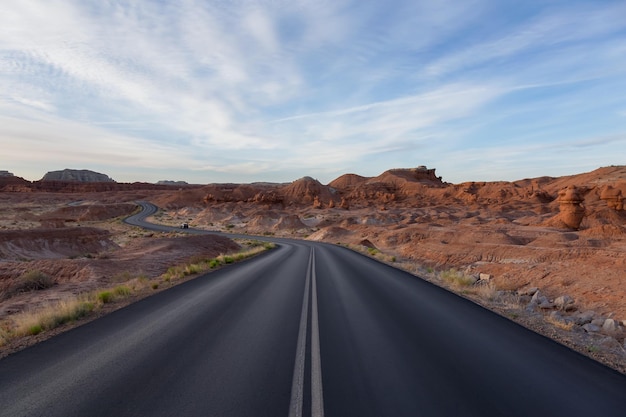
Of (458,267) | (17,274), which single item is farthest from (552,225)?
(17,274)

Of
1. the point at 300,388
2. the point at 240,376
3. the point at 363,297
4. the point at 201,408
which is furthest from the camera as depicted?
the point at 363,297

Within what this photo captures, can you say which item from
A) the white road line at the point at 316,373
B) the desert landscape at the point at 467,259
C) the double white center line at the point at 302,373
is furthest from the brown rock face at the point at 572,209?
the white road line at the point at 316,373

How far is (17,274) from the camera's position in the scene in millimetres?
17953

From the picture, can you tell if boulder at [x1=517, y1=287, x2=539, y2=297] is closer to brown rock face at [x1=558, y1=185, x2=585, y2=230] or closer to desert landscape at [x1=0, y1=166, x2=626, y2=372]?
desert landscape at [x1=0, y1=166, x2=626, y2=372]

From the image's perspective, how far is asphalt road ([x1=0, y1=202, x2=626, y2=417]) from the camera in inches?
178

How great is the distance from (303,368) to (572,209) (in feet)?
158

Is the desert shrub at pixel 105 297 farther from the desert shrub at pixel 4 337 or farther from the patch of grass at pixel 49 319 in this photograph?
the desert shrub at pixel 4 337

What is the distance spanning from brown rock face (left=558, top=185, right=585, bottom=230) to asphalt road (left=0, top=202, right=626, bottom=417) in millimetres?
41884

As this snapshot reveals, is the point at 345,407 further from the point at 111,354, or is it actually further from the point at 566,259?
the point at 566,259

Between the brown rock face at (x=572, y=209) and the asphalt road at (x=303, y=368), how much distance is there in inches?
1649

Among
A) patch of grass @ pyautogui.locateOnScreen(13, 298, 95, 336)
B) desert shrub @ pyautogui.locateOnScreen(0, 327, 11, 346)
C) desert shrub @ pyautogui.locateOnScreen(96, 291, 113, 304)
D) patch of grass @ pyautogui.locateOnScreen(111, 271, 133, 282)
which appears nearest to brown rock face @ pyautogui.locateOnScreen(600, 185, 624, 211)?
patch of grass @ pyautogui.locateOnScreen(111, 271, 133, 282)

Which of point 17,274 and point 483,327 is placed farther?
point 17,274

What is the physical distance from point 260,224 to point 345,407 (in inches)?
2912

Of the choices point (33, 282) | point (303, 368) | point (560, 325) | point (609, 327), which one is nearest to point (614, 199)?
point (609, 327)
